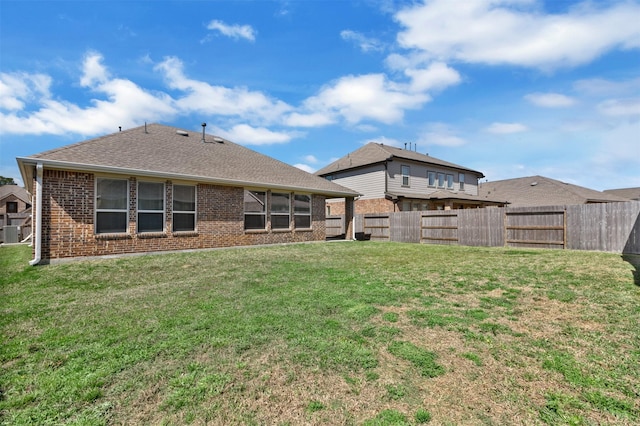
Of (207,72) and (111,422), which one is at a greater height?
(207,72)

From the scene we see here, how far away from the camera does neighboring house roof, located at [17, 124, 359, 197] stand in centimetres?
944

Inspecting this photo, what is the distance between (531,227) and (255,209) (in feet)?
39.9

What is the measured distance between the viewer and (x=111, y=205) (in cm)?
994

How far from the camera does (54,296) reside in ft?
18.4

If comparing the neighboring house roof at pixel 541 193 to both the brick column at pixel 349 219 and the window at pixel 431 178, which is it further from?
the brick column at pixel 349 219

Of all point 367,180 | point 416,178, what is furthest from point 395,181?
point 416,178

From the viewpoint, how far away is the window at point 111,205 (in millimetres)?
9703

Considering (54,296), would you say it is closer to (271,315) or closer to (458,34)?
(271,315)

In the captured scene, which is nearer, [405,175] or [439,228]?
[439,228]

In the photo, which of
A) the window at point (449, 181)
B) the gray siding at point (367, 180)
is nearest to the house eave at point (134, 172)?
the gray siding at point (367, 180)

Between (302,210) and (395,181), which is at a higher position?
(395,181)

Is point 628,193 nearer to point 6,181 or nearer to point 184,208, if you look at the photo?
point 184,208

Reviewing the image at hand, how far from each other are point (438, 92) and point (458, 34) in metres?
5.53

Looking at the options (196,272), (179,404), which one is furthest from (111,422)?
(196,272)
